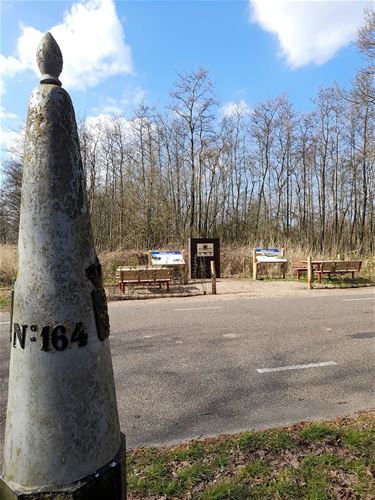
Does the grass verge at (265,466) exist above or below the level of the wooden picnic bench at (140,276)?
below

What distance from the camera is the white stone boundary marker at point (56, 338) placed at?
152 centimetres

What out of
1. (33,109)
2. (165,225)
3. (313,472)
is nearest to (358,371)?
(313,472)

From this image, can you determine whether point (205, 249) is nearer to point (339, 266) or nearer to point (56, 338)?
point (339, 266)

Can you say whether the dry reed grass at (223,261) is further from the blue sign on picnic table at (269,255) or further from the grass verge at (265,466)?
the grass verge at (265,466)

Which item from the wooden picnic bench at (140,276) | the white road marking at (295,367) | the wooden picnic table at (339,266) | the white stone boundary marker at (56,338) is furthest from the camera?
the wooden picnic table at (339,266)

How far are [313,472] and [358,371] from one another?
9.24 ft

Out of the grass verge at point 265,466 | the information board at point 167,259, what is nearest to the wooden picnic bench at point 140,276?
the information board at point 167,259

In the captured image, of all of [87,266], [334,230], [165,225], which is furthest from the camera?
[334,230]

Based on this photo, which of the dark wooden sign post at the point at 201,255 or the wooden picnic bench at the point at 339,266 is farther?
the dark wooden sign post at the point at 201,255

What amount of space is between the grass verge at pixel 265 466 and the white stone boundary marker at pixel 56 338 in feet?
3.68

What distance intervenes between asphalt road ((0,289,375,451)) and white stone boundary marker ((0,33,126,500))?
200 cm

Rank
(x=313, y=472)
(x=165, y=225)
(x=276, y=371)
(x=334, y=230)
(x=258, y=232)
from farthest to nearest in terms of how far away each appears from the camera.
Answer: (x=334, y=230) < (x=258, y=232) < (x=165, y=225) < (x=276, y=371) < (x=313, y=472)

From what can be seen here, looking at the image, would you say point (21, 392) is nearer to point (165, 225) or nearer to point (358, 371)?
point (358, 371)

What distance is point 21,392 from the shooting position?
157 cm
